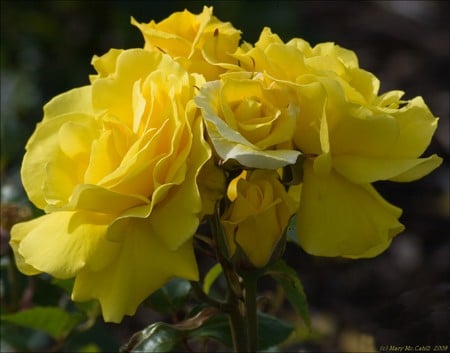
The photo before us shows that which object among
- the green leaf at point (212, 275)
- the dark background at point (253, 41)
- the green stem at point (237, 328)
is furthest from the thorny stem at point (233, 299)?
the dark background at point (253, 41)

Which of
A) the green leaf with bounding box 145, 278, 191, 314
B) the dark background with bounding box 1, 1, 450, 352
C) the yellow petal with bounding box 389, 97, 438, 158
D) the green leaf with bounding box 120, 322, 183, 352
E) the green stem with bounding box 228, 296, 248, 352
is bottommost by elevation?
the dark background with bounding box 1, 1, 450, 352

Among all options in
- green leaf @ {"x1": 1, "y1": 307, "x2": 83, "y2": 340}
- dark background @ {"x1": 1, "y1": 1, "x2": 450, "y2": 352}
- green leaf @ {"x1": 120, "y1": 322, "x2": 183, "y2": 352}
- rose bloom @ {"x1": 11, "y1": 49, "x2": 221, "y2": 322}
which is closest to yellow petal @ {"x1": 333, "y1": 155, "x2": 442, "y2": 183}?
rose bloom @ {"x1": 11, "y1": 49, "x2": 221, "y2": 322}

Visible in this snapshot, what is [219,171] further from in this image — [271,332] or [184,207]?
[271,332]

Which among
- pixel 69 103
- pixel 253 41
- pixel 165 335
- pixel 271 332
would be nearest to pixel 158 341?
pixel 165 335

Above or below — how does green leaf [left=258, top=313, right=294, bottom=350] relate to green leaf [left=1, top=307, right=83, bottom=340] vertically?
above

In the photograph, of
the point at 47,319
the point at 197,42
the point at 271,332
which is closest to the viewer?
the point at 197,42

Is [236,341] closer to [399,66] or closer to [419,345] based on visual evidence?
[419,345]

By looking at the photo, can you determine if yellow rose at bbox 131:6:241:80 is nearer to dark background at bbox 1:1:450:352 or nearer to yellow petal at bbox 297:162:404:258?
yellow petal at bbox 297:162:404:258

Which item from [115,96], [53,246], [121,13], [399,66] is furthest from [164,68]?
[399,66]
